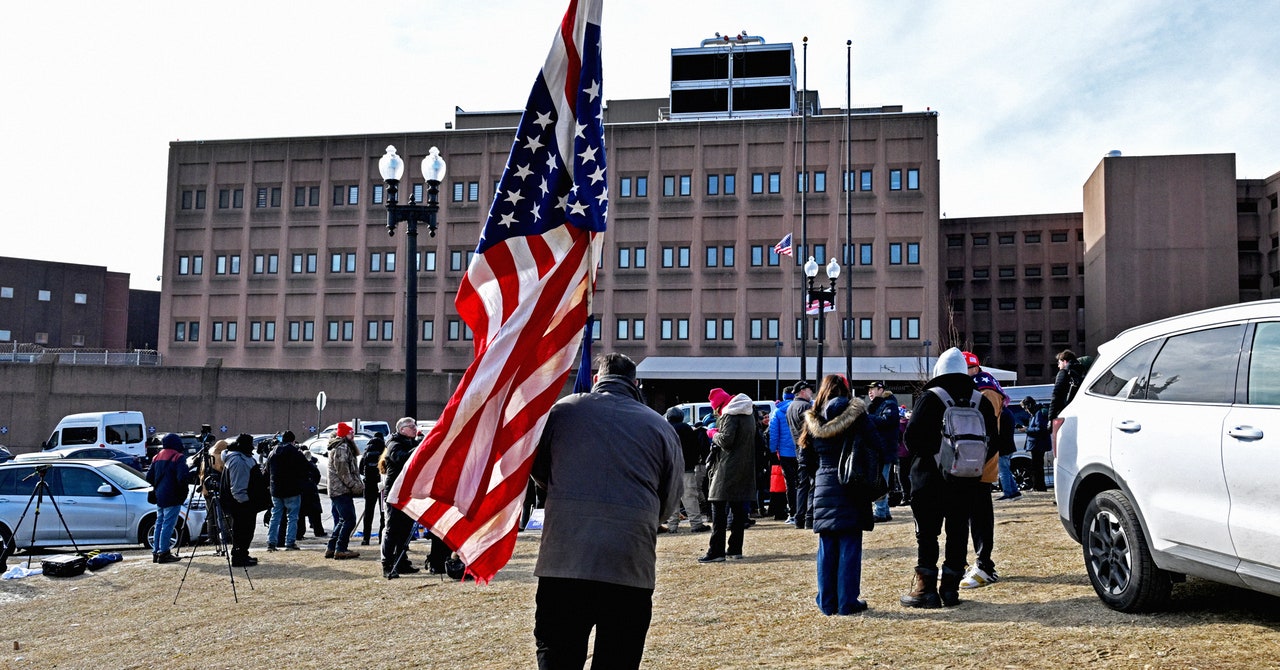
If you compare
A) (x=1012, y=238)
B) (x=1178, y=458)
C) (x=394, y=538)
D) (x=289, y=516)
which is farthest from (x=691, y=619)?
(x=1012, y=238)

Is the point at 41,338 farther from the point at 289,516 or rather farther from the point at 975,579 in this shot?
the point at 975,579

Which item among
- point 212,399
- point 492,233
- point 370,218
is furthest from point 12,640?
point 370,218

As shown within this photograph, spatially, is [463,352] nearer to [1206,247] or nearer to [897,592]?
[1206,247]

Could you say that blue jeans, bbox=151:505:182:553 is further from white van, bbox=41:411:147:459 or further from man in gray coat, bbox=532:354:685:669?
white van, bbox=41:411:147:459

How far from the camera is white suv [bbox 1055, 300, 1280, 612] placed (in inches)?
224

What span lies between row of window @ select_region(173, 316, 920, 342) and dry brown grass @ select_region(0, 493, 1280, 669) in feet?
148

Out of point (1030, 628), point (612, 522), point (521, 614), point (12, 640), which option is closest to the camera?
point (612, 522)

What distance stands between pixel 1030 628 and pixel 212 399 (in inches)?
2058

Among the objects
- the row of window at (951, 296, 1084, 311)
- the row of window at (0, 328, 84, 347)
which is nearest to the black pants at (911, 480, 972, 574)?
the row of window at (951, 296, 1084, 311)

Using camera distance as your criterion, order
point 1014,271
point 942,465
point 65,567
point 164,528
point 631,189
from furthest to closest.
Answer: point 1014,271 → point 631,189 → point 164,528 → point 65,567 → point 942,465

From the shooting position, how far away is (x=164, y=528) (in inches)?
575

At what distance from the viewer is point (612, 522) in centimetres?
450

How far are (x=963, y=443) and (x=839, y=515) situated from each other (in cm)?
102

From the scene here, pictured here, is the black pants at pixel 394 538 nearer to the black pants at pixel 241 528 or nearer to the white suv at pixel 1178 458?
the black pants at pixel 241 528
